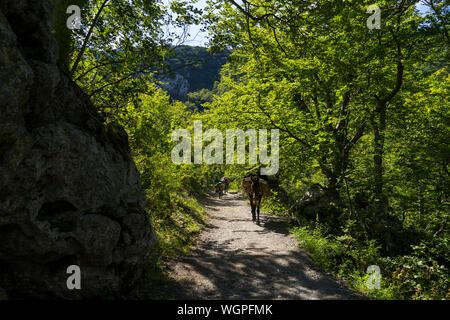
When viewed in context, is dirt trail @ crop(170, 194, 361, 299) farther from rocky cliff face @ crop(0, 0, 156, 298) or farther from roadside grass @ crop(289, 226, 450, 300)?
rocky cliff face @ crop(0, 0, 156, 298)

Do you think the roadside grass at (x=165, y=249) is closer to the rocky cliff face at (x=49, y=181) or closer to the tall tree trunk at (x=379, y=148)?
the rocky cliff face at (x=49, y=181)

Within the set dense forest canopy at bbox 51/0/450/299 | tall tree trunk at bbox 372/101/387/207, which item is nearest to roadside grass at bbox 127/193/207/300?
dense forest canopy at bbox 51/0/450/299

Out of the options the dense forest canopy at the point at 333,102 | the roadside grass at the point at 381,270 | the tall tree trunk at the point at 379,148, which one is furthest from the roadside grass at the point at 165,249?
the tall tree trunk at the point at 379,148

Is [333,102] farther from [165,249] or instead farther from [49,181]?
[49,181]

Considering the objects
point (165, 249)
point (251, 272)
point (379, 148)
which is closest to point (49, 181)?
point (165, 249)

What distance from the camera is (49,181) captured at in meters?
3.72

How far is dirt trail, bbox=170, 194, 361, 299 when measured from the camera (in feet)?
17.1

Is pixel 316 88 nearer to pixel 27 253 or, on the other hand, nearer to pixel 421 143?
pixel 421 143

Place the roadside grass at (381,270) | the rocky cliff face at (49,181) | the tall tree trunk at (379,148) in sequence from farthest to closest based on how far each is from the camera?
the tall tree trunk at (379,148) → the roadside grass at (381,270) → the rocky cliff face at (49,181)

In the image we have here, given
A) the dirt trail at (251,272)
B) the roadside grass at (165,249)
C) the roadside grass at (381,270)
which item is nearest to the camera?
the roadside grass at (165,249)

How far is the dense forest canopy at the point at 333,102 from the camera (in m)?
6.11

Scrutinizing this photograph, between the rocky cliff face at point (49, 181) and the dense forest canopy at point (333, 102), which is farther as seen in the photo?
Answer: the dense forest canopy at point (333, 102)

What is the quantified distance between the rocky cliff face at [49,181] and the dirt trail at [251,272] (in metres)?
1.94

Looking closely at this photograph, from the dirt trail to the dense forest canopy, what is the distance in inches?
41.2
